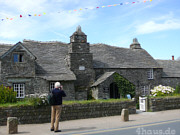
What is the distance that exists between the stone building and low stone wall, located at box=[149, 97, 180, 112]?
7390mm

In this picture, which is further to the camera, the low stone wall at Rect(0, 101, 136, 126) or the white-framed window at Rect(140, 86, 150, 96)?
the white-framed window at Rect(140, 86, 150, 96)

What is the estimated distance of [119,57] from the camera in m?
29.4

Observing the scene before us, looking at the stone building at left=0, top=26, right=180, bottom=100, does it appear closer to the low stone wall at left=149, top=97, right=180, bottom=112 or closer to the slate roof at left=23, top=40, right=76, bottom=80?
the slate roof at left=23, top=40, right=76, bottom=80

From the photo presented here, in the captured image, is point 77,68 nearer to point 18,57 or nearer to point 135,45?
point 18,57

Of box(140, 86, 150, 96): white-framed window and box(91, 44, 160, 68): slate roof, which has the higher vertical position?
box(91, 44, 160, 68): slate roof

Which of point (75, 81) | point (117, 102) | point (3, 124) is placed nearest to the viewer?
point (3, 124)

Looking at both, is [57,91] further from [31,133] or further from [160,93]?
[160,93]

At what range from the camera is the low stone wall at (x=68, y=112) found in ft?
38.2

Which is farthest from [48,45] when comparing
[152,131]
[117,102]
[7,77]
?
[152,131]

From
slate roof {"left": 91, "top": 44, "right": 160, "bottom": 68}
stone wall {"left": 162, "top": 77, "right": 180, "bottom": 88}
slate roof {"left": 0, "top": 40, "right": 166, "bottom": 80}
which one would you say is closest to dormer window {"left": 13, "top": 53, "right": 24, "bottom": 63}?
slate roof {"left": 0, "top": 40, "right": 166, "bottom": 80}

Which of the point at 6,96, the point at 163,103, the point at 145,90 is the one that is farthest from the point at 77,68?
the point at 6,96

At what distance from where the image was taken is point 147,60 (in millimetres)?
30922

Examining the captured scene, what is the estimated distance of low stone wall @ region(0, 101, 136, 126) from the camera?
458 inches

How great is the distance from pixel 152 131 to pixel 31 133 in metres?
5.04
